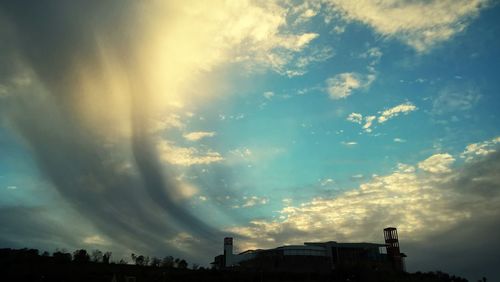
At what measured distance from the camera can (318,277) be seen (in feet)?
317

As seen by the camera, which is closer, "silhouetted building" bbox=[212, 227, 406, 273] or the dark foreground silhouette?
the dark foreground silhouette

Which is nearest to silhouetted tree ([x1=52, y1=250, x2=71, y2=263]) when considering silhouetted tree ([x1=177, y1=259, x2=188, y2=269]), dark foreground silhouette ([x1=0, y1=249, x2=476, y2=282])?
dark foreground silhouette ([x1=0, y1=249, x2=476, y2=282])

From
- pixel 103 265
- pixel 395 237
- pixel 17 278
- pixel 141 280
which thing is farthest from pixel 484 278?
pixel 17 278

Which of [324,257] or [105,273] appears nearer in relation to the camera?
[105,273]

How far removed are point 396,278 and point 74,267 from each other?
78.0 meters

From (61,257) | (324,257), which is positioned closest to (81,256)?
(61,257)

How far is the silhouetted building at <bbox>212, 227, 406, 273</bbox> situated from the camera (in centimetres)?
11056

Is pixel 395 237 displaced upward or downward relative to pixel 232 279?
upward

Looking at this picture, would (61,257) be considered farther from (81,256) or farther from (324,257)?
(324,257)

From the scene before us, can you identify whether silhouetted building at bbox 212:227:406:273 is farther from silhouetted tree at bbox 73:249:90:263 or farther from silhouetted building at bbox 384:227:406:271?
silhouetted tree at bbox 73:249:90:263

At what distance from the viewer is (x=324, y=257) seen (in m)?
114

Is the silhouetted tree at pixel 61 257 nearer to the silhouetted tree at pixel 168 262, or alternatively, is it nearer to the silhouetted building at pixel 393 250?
the silhouetted tree at pixel 168 262

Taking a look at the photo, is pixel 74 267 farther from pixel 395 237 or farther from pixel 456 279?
pixel 456 279

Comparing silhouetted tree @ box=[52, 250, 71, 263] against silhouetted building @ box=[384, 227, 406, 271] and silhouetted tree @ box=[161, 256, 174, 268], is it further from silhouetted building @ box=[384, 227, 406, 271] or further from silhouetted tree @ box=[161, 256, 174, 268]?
silhouetted building @ box=[384, 227, 406, 271]
